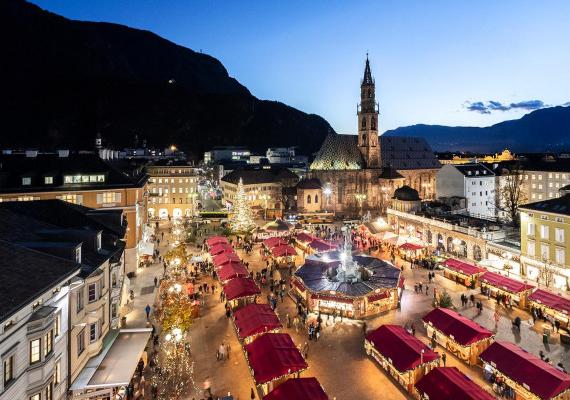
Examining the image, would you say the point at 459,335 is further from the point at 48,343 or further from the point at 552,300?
the point at 48,343

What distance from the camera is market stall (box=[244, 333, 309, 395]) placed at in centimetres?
2008

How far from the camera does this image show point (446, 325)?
25156 mm

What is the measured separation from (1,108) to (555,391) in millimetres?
206116

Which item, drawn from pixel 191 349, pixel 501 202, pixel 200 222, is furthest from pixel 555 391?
pixel 501 202

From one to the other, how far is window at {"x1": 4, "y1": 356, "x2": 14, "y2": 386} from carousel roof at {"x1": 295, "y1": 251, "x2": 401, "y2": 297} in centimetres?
2210

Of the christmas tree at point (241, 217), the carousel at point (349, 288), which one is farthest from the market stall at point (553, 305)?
the christmas tree at point (241, 217)

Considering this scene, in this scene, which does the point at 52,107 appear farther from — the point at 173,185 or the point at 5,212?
the point at 5,212

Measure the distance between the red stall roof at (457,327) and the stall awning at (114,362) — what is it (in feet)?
63.2

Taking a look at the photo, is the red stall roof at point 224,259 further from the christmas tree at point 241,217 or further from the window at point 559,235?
the window at point 559,235

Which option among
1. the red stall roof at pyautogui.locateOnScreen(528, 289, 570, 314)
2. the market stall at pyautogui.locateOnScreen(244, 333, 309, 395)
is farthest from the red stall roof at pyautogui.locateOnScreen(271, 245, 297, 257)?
the red stall roof at pyautogui.locateOnScreen(528, 289, 570, 314)

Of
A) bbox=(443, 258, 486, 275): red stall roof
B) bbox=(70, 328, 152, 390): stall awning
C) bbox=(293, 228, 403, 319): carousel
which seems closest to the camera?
bbox=(70, 328, 152, 390): stall awning

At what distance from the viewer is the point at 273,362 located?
2073cm

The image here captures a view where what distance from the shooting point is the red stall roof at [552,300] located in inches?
1067

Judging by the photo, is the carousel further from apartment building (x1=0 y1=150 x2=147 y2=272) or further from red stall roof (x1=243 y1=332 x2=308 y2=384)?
apartment building (x1=0 y1=150 x2=147 y2=272)
